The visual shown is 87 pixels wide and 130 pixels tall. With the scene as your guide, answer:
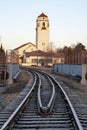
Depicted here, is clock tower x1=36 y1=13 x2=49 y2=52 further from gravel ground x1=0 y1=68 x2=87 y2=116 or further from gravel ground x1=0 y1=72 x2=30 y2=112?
gravel ground x1=0 y1=72 x2=30 y2=112

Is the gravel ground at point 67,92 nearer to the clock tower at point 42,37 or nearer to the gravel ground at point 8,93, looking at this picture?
the gravel ground at point 8,93

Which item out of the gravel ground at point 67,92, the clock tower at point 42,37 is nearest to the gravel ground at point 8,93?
the gravel ground at point 67,92

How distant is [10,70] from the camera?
30.4 m

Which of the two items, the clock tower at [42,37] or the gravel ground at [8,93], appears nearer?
the gravel ground at [8,93]

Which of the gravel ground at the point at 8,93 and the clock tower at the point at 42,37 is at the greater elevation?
the clock tower at the point at 42,37

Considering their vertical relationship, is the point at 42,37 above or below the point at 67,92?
above

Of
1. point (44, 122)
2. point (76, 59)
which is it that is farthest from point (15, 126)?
point (76, 59)

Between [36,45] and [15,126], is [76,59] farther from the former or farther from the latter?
[36,45]

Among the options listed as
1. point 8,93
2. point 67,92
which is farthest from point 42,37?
point 8,93

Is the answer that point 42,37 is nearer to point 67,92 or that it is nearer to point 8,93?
point 67,92

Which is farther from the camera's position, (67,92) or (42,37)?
(42,37)

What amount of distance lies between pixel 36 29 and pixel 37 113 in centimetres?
16905

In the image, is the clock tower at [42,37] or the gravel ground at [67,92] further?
the clock tower at [42,37]

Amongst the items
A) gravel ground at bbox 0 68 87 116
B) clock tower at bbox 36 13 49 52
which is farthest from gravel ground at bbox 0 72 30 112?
clock tower at bbox 36 13 49 52
